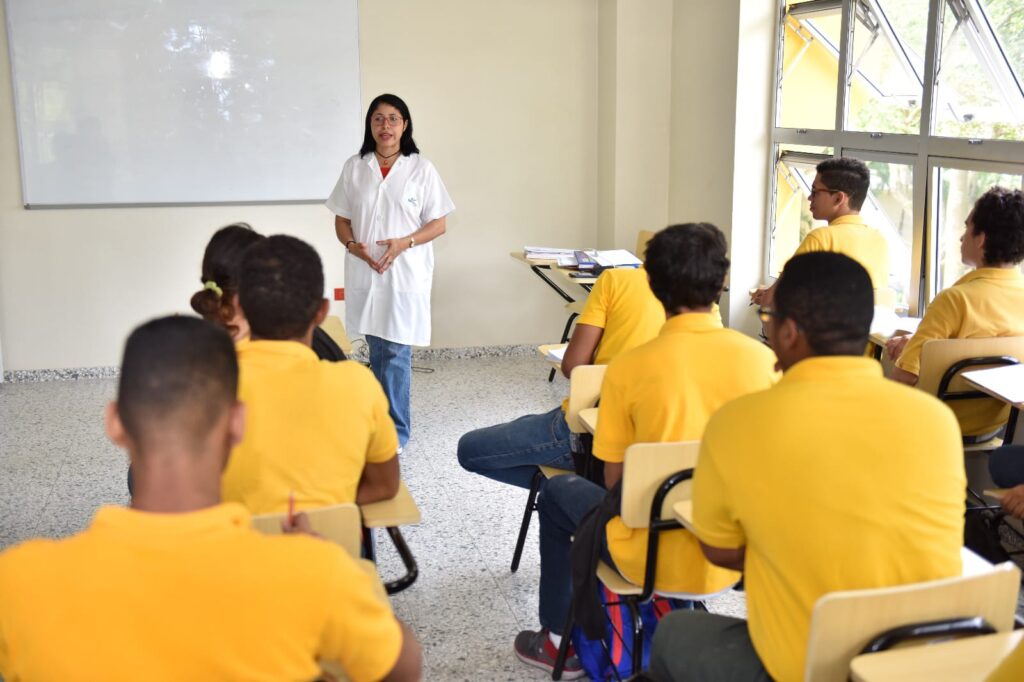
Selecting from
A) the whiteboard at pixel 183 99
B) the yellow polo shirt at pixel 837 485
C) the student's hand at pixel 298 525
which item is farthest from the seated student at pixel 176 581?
the whiteboard at pixel 183 99

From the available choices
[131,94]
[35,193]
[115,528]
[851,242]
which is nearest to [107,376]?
[35,193]

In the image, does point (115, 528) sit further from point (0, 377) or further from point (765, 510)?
point (0, 377)

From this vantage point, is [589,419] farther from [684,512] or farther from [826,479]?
[826,479]

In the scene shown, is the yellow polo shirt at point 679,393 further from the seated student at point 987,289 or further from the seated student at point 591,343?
the seated student at point 987,289

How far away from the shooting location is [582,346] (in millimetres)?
3135

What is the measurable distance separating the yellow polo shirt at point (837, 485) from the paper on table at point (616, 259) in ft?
11.8

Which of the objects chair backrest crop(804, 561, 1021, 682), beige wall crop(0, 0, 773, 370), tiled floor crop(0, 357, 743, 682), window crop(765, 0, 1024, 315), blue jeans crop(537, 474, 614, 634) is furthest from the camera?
beige wall crop(0, 0, 773, 370)

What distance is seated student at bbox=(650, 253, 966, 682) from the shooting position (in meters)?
1.55

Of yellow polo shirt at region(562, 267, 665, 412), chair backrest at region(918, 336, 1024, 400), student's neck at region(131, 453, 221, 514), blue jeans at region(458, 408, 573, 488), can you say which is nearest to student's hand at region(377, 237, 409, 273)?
blue jeans at region(458, 408, 573, 488)

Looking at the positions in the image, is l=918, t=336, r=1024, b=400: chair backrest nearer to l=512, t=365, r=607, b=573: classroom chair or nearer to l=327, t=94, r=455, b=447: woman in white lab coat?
l=512, t=365, r=607, b=573: classroom chair

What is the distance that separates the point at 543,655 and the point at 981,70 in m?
2.92

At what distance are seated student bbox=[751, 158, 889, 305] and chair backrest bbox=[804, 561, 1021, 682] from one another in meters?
2.59

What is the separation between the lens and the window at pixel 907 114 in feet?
12.6

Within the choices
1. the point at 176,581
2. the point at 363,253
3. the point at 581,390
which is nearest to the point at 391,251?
the point at 363,253
